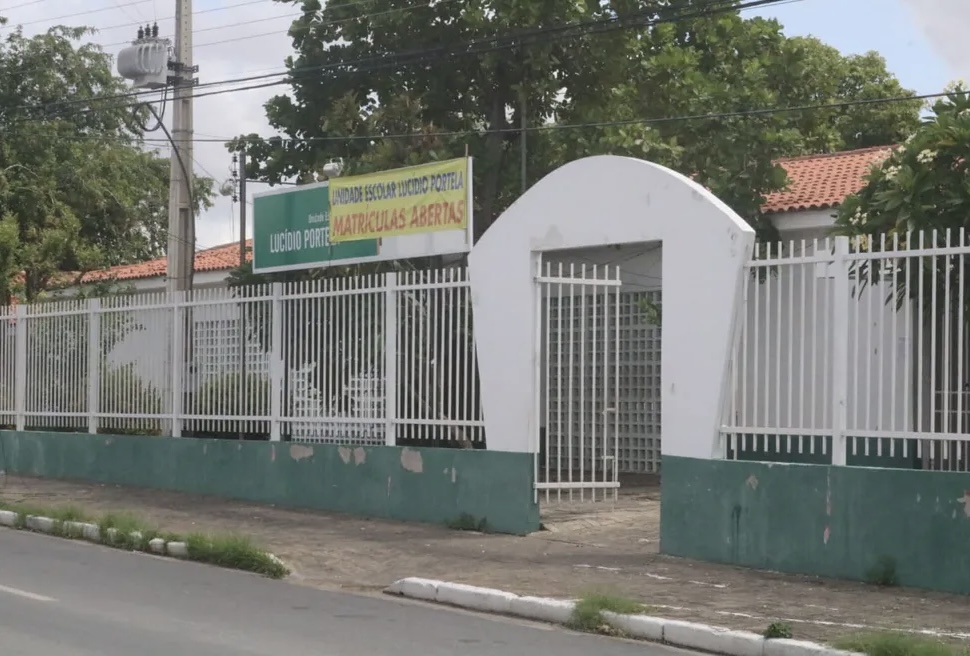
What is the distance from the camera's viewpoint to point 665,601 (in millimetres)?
8977

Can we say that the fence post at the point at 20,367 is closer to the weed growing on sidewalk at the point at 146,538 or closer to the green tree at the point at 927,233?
the weed growing on sidewalk at the point at 146,538

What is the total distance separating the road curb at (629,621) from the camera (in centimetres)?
743

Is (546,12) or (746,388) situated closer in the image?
(746,388)

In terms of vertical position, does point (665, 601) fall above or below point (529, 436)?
below

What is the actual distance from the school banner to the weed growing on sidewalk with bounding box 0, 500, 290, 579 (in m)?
3.86

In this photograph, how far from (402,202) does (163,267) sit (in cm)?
1676

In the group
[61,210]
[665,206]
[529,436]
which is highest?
[61,210]

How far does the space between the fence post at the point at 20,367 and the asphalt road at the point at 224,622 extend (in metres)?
8.72

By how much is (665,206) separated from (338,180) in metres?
4.66

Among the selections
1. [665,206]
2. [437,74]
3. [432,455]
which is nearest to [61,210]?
[437,74]

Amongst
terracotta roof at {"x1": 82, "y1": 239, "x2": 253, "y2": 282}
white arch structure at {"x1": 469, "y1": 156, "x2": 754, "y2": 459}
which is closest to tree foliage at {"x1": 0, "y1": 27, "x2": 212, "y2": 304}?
terracotta roof at {"x1": 82, "y1": 239, "x2": 253, "y2": 282}

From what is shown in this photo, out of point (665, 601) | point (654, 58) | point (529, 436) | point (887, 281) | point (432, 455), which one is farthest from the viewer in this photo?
point (654, 58)

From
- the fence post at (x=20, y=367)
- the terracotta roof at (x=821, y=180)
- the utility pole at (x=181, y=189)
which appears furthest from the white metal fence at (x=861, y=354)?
the fence post at (x=20, y=367)

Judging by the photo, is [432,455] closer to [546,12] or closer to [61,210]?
[546,12]
